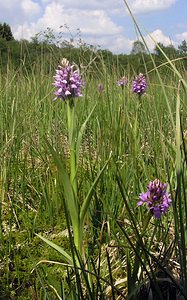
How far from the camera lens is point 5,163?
65.1 inches

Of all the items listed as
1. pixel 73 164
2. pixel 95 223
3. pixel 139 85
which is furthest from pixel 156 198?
pixel 139 85

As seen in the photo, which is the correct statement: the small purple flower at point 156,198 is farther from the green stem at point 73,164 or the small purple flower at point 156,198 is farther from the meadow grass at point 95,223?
the green stem at point 73,164

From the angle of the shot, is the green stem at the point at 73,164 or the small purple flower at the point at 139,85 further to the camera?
the small purple flower at the point at 139,85

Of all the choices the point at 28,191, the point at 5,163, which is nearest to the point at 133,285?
the point at 5,163

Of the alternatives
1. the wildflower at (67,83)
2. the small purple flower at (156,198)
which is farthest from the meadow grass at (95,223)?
the wildflower at (67,83)

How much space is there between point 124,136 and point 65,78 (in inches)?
23.1

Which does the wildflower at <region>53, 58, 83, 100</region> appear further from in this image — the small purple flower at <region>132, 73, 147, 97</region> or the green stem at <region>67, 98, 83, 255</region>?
the small purple flower at <region>132, 73, 147, 97</region>

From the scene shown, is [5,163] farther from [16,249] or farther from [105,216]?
[105,216]

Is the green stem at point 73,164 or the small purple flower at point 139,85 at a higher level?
the small purple flower at point 139,85

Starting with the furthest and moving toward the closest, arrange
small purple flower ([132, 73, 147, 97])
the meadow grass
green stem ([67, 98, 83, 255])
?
small purple flower ([132, 73, 147, 97]) → green stem ([67, 98, 83, 255]) → the meadow grass

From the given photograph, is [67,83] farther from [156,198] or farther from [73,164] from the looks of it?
[156,198]

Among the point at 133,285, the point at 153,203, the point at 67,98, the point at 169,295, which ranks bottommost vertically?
the point at 169,295

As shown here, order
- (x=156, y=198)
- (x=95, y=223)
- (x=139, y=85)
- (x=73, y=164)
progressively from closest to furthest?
(x=156, y=198) < (x=73, y=164) < (x=95, y=223) < (x=139, y=85)

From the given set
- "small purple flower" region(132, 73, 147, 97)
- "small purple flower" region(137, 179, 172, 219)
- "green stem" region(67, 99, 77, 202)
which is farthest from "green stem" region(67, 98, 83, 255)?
"small purple flower" region(132, 73, 147, 97)
